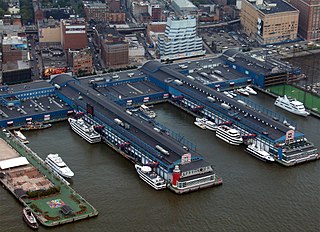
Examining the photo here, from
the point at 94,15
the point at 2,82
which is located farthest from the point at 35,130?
the point at 94,15

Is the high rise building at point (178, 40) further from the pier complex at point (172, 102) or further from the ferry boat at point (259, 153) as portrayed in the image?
the ferry boat at point (259, 153)

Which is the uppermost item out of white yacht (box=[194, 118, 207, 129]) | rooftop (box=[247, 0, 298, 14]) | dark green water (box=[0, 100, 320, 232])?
rooftop (box=[247, 0, 298, 14])

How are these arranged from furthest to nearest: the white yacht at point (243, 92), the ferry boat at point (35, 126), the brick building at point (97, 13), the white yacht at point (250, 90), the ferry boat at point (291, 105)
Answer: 1. the brick building at point (97, 13)
2. the white yacht at point (250, 90)
3. the white yacht at point (243, 92)
4. the ferry boat at point (291, 105)
5. the ferry boat at point (35, 126)

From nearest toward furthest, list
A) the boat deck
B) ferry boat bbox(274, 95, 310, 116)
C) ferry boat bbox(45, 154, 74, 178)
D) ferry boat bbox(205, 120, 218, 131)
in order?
ferry boat bbox(45, 154, 74, 178) < the boat deck < ferry boat bbox(205, 120, 218, 131) < ferry boat bbox(274, 95, 310, 116)

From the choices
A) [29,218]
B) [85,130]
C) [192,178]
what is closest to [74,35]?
[85,130]

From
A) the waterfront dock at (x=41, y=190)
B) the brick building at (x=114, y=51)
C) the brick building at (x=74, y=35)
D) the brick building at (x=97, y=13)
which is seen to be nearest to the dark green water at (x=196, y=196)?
the waterfront dock at (x=41, y=190)

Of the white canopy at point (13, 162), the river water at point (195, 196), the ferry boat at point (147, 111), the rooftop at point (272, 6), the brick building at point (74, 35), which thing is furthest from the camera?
the rooftop at point (272, 6)

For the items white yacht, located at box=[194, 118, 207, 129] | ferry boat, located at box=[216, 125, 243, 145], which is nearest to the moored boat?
white yacht, located at box=[194, 118, 207, 129]

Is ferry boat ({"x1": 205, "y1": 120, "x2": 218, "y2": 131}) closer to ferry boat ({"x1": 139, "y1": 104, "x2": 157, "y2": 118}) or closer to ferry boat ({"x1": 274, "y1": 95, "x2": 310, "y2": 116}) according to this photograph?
ferry boat ({"x1": 139, "y1": 104, "x2": 157, "y2": 118})
